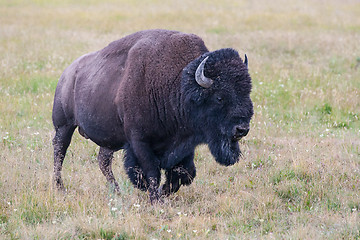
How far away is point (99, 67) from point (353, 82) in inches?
285

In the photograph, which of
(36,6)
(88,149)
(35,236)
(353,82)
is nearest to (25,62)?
(88,149)

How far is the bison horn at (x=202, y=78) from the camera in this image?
5.30 meters

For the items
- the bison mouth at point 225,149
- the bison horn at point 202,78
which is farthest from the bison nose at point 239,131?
the bison horn at point 202,78

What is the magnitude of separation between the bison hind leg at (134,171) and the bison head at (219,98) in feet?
2.71

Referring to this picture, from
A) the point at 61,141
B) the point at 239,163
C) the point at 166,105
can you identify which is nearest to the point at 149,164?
the point at 166,105

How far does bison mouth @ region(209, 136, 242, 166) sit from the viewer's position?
5.59 metres

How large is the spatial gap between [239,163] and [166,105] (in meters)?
2.07

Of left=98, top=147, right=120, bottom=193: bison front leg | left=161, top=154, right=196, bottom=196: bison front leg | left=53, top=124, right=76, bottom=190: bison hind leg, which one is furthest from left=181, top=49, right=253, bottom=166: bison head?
left=53, top=124, right=76, bottom=190: bison hind leg

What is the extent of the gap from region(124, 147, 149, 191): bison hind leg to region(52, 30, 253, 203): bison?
12 millimetres

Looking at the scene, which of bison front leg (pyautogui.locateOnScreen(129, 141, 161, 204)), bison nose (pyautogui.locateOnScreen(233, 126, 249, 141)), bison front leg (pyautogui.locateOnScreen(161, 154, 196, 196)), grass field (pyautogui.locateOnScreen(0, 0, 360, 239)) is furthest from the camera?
bison front leg (pyautogui.locateOnScreen(161, 154, 196, 196))

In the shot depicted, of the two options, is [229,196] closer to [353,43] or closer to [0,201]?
[0,201]

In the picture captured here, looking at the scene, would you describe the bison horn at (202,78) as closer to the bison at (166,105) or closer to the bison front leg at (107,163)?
the bison at (166,105)

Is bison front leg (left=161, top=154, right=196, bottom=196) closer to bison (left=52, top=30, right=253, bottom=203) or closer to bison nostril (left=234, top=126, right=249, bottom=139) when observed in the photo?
bison (left=52, top=30, right=253, bottom=203)

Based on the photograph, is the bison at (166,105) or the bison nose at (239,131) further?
the bison at (166,105)
